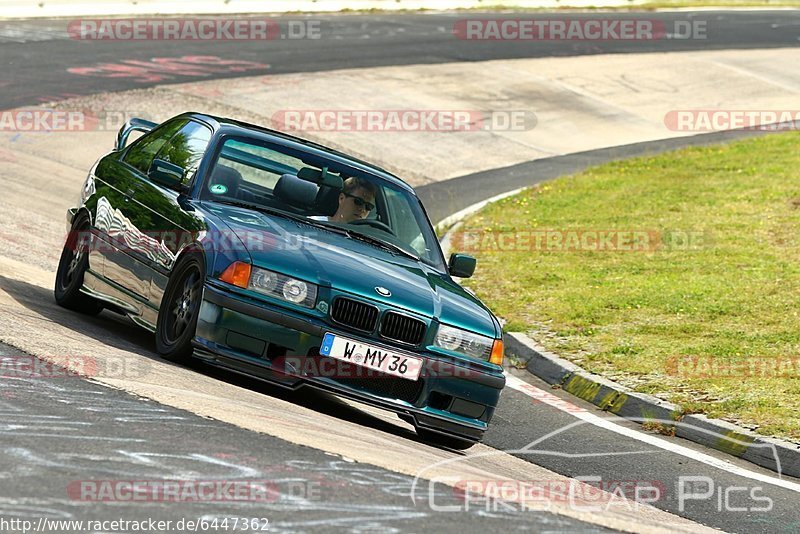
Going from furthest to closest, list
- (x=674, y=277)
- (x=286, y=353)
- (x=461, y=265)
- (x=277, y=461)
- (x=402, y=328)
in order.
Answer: (x=674, y=277), (x=461, y=265), (x=402, y=328), (x=286, y=353), (x=277, y=461)

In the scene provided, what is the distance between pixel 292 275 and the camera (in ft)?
25.6

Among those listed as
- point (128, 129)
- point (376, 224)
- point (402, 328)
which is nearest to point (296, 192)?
point (376, 224)

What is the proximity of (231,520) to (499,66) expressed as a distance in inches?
1003

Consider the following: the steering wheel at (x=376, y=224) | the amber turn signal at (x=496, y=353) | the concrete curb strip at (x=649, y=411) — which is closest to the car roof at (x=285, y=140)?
the steering wheel at (x=376, y=224)

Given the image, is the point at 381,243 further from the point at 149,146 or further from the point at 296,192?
the point at 149,146

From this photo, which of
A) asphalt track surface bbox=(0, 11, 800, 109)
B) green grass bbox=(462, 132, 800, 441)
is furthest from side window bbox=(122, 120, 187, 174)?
asphalt track surface bbox=(0, 11, 800, 109)

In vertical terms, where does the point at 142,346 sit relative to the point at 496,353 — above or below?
below

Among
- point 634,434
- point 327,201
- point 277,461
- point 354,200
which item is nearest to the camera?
point 277,461

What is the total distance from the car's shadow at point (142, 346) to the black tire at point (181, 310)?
0.10 m

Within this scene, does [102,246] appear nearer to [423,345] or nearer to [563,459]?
[423,345]

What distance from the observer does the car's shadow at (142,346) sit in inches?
331

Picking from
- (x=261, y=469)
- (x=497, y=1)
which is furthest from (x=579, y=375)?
(x=497, y=1)

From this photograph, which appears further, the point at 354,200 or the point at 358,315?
the point at 354,200

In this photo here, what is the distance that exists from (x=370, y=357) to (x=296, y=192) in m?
1.61
